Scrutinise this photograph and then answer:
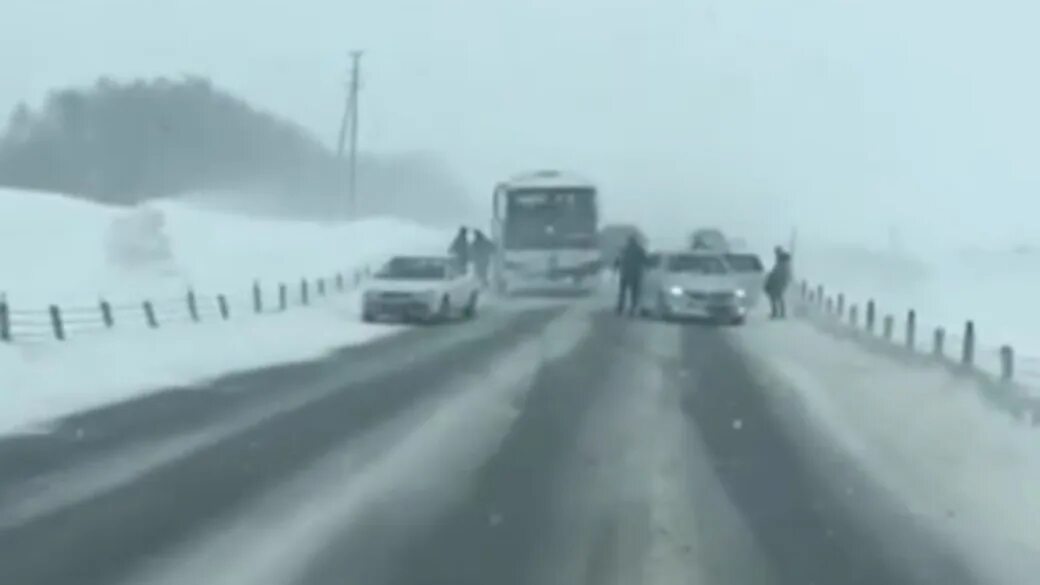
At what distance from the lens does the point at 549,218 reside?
54.6 m

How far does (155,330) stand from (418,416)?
50.3ft

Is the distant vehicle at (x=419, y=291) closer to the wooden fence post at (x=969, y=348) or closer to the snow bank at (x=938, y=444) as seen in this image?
the snow bank at (x=938, y=444)

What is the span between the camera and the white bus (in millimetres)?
54562

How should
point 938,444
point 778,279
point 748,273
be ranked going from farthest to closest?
point 778,279, point 748,273, point 938,444

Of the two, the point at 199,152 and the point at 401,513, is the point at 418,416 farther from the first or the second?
the point at 199,152

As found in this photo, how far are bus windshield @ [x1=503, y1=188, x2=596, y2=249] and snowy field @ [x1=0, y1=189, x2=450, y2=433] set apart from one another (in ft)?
16.9

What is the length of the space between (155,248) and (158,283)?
5102 mm

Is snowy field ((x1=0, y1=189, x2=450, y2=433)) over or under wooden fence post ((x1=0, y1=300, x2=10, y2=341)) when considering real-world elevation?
under

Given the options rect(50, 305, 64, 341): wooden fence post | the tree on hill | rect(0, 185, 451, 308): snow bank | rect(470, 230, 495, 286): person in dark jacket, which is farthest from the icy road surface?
the tree on hill

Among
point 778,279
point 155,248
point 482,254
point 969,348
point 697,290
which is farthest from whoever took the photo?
point 155,248

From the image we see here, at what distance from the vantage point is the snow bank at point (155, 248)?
68188 mm

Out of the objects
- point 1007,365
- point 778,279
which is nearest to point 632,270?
point 778,279

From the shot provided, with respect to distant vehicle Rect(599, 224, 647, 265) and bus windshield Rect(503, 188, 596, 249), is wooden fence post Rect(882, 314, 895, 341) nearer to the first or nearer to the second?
bus windshield Rect(503, 188, 596, 249)

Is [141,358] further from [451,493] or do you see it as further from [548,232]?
[548,232]
